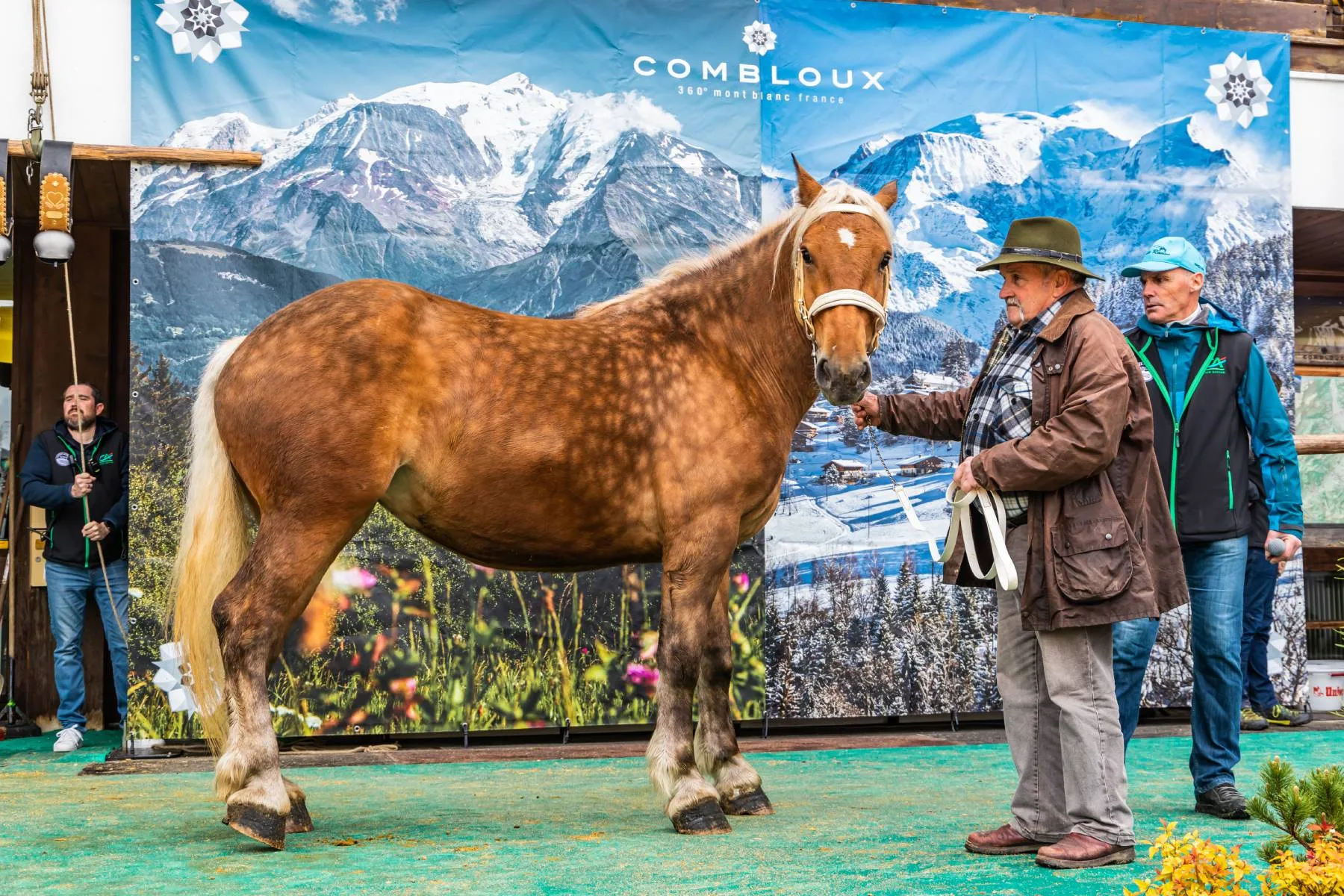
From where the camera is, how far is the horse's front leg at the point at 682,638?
13.4 ft

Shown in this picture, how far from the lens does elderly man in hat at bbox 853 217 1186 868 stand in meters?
3.51

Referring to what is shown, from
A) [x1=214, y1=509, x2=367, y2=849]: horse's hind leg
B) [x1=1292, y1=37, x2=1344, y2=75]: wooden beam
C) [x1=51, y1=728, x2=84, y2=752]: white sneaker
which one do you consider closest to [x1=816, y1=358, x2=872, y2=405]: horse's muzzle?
[x1=214, y1=509, x2=367, y2=849]: horse's hind leg

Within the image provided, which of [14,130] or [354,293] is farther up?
[14,130]

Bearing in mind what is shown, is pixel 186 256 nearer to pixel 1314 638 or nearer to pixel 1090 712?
pixel 1090 712

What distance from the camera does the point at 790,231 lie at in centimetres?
436

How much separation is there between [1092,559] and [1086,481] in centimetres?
24

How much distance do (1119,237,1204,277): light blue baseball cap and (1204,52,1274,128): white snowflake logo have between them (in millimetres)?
3216

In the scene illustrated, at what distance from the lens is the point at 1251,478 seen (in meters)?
4.63

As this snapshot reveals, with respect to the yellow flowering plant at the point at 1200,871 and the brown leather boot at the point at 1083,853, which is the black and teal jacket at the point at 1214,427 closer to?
the brown leather boot at the point at 1083,853

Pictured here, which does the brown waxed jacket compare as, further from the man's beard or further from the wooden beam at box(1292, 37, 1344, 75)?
the man's beard

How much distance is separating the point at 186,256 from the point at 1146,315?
4463 mm

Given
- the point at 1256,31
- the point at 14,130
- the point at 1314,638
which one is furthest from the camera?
the point at 1314,638

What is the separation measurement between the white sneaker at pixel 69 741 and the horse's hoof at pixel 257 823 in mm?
3092

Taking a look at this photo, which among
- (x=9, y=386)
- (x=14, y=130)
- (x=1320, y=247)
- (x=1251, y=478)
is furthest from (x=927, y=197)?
(x=9, y=386)
